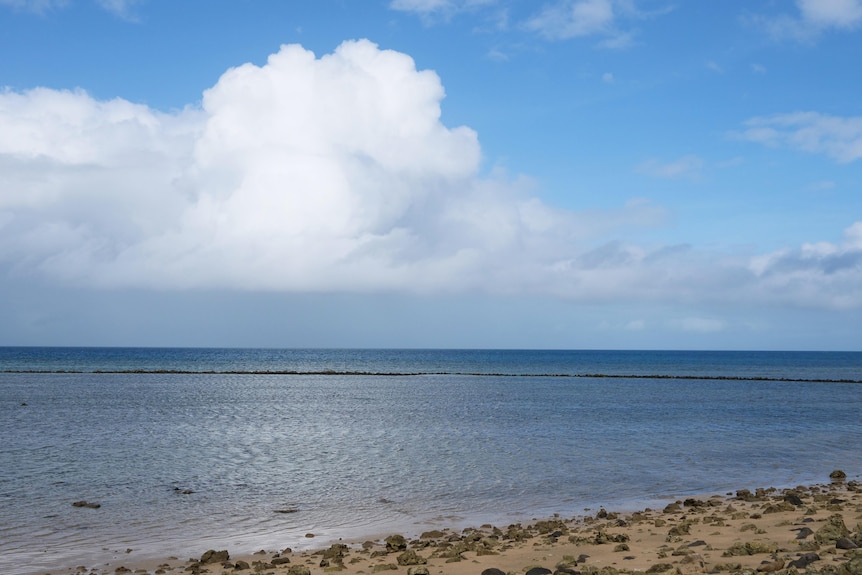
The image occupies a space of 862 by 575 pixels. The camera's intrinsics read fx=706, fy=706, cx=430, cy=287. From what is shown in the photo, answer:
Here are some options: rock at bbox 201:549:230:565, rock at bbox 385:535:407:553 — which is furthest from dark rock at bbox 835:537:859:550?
rock at bbox 201:549:230:565

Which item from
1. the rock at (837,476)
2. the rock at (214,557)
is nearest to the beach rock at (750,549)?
the rock at (214,557)

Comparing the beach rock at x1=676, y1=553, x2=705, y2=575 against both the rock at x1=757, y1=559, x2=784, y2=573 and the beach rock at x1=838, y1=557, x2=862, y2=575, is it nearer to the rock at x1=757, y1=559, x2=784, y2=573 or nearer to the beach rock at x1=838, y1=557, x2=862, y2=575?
the rock at x1=757, y1=559, x2=784, y2=573

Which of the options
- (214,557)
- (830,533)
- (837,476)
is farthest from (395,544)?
(837,476)

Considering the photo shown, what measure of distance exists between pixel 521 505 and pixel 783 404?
49918 millimetres

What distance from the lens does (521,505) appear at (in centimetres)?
2072

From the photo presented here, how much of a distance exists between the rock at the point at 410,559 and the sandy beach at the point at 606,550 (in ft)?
0.07

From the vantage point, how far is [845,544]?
488 inches

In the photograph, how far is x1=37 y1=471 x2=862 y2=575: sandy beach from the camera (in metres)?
12.2

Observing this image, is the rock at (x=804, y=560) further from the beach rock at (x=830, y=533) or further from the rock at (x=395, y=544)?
the rock at (x=395, y=544)

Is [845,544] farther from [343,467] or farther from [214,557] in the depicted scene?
[343,467]

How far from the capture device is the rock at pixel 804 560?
37.2 ft

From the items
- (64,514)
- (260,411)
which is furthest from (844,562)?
(260,411)

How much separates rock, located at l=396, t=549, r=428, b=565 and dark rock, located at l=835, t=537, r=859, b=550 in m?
7.43

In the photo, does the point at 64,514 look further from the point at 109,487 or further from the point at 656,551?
the point at 656,551
